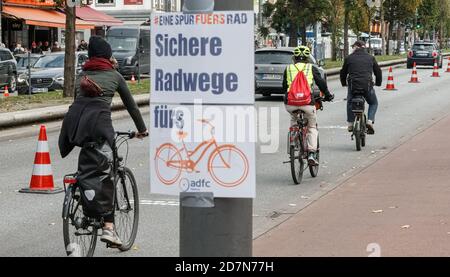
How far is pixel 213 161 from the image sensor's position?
4.25 m

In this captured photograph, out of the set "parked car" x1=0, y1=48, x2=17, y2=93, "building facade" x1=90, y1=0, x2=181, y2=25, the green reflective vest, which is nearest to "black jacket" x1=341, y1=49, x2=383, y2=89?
the green reflective vest

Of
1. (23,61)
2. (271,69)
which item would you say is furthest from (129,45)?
(271,69)

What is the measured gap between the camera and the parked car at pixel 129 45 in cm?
4003

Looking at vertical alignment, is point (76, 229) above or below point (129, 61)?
below

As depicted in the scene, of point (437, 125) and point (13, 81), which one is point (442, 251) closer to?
point (437, 125)

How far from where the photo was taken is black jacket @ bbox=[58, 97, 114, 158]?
6.74 m

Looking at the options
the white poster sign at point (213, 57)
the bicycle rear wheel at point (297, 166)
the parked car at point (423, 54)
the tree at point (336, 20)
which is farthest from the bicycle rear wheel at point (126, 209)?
the parked car at point (423, 54)

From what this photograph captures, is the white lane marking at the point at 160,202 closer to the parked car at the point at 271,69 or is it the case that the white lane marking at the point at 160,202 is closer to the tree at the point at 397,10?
the parked car at the point at 271,69

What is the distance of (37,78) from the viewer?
30.3 meters

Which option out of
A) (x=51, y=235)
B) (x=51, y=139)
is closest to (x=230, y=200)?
(x=51, y=235)

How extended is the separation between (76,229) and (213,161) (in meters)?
2.84

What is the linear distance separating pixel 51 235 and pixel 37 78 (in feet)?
74.7

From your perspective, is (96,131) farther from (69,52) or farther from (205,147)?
(69,52)

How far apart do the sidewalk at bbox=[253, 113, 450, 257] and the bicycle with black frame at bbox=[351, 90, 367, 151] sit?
2104 millimetres
